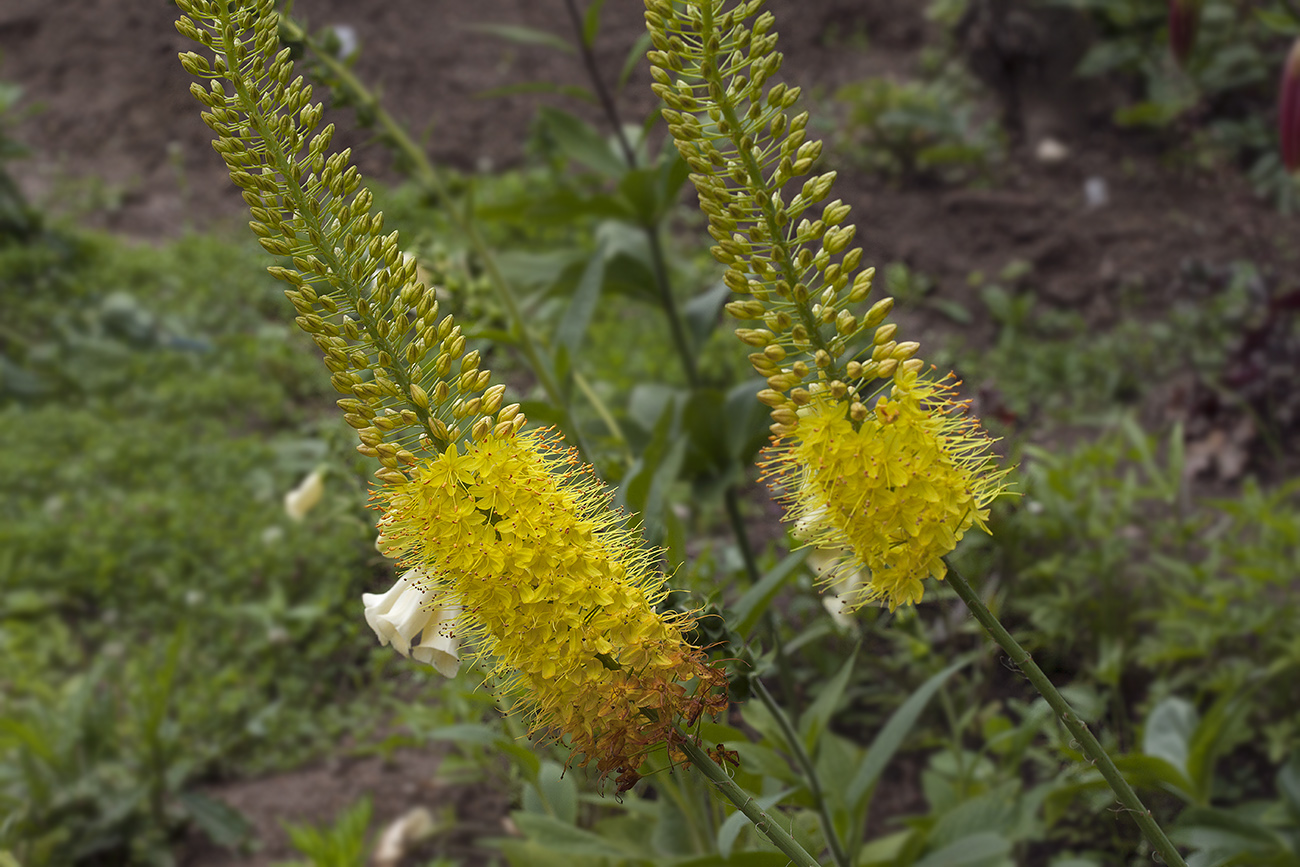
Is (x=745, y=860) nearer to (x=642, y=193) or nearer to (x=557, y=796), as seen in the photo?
(x=557, y=796)

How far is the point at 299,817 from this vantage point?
287cm

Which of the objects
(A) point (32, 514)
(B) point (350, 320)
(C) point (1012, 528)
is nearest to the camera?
(B) point (350, 320)

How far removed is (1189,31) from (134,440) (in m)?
3.99

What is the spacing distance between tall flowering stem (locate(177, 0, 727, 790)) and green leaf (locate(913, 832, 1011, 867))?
2.78 feet

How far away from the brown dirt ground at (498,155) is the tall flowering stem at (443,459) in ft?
6.45

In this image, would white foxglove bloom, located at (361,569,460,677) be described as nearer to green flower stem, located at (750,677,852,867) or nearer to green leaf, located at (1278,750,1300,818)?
green flower stem, located at (750,677,852,867)

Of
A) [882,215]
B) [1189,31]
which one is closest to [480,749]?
[1189,31]

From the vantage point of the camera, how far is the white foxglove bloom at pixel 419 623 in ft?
3.89

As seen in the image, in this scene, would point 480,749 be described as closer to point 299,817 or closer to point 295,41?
point 299,817

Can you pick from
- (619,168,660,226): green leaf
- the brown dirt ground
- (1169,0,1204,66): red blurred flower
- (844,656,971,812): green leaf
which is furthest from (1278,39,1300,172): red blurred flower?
(844,656,971,812): green leaf

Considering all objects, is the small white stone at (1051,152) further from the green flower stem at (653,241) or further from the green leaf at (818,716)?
the green leaf at (818,716)

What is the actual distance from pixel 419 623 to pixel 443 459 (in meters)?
0.28

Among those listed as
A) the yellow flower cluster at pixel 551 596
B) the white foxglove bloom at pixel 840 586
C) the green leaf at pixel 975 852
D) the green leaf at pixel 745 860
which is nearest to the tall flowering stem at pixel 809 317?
the white foxglove bloom at pixel 840 586

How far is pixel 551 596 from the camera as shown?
1.02m
